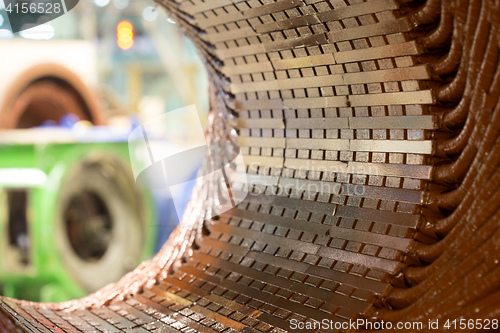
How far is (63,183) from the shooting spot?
479 centimetres

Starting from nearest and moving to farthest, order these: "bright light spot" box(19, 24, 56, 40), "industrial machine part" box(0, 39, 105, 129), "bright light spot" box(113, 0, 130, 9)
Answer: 1. "industrial machine part" box(0, 39, 105, 129)
2. "bright light spot" box(19, 24, 56, 40)
3. "bright light spot" box(113, 0, 130, 9)

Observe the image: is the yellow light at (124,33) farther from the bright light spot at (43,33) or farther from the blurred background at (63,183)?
the bright light spot at (43,33)

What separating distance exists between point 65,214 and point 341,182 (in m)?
3.98

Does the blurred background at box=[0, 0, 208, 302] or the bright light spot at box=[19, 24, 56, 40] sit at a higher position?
the bright light spot at box=[19, 24, 56, 40]

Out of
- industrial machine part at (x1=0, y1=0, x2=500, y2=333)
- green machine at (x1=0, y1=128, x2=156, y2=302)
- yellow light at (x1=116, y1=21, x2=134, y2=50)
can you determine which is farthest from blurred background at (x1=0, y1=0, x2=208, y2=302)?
yellow light at (x1=116, y1=21, x2=134, y2=50)

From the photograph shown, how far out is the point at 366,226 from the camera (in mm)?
1403

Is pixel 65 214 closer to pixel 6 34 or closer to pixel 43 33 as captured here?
pixel 6 34

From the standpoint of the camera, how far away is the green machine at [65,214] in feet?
15.2

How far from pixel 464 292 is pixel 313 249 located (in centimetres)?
57

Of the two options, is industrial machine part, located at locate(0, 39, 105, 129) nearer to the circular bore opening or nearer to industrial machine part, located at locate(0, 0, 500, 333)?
the circular bore opening

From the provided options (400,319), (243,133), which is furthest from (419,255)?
(243,133)

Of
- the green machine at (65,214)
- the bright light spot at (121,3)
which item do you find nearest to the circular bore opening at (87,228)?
the green machine at (65,214)

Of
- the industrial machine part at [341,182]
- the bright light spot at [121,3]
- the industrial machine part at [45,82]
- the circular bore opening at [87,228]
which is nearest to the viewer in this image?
the industrial machine part at [341,182]

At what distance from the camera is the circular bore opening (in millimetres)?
5383
